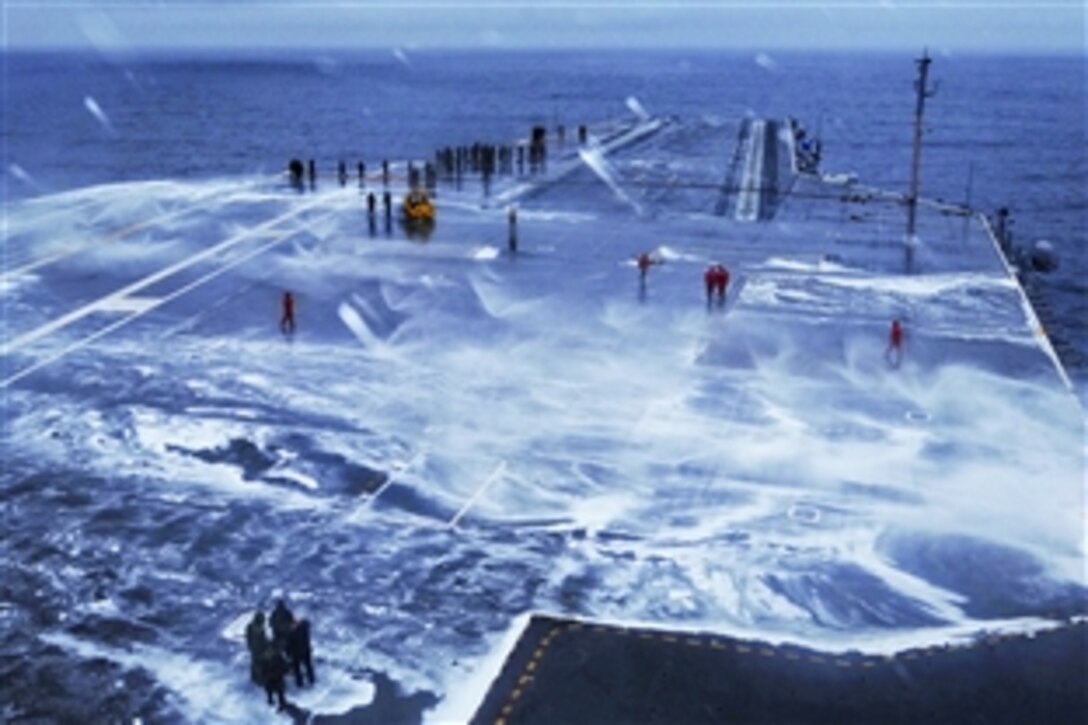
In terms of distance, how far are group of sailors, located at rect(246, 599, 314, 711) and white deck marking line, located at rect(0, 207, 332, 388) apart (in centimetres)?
1742

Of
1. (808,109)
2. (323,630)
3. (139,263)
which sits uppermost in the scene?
(808,109)

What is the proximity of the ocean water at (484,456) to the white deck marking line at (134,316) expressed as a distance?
0.36 m

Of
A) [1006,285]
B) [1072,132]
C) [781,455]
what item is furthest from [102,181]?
[1072,132]

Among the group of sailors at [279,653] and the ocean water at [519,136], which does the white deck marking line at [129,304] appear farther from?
the ocean water at [519,136]

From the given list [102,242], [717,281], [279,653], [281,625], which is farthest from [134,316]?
[279,653]

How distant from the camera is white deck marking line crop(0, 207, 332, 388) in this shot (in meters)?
31.1

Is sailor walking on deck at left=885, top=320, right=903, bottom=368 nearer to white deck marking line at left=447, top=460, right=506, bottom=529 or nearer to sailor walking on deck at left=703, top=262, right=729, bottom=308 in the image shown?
sailor walking on deck at left=703, top=262, right=729, bottom=308

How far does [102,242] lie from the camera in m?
47.4

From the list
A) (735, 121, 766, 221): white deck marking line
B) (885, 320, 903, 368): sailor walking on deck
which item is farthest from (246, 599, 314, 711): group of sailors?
(735, 121, 766, 221): white deck marking line

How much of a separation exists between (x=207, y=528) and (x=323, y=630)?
15.4 feet

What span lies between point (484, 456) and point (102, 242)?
95.2 feet

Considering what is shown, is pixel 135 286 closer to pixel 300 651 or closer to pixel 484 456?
pixel 484 456

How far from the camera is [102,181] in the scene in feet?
281

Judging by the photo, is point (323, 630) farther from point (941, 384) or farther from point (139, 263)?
point (139, 263)
